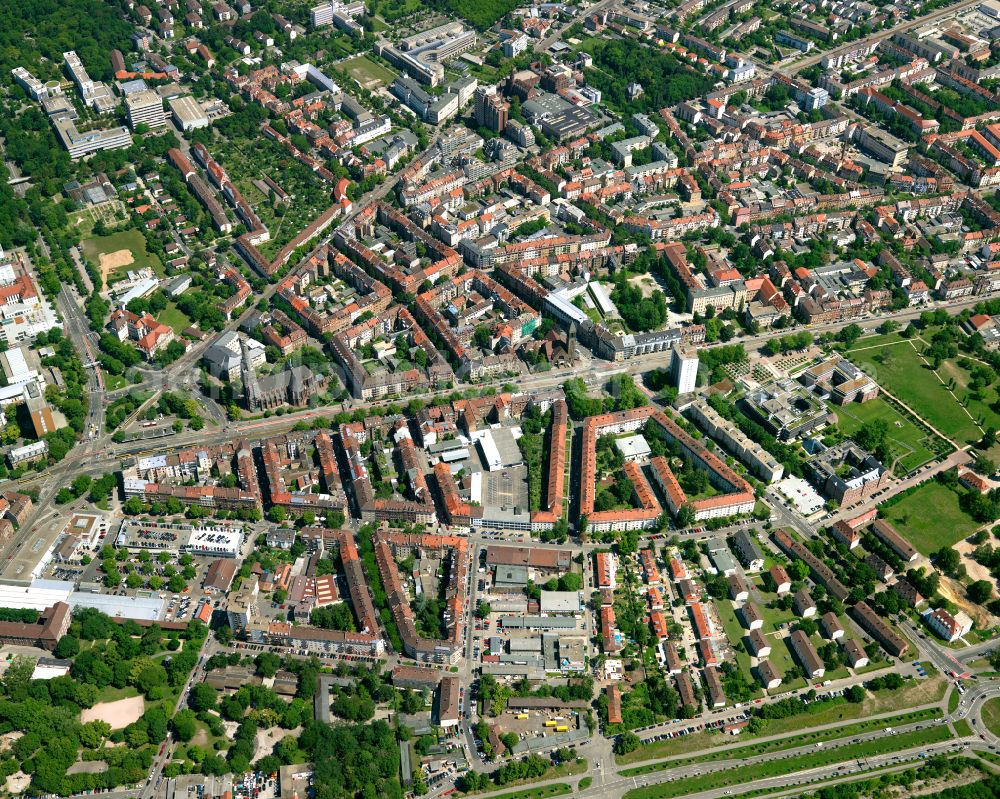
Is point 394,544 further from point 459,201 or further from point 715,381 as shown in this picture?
point 459,201

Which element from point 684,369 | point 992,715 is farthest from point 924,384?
point 992,715

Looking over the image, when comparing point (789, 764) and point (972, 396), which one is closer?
point (789, 764)

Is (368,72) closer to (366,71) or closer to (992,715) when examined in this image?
(366,71)

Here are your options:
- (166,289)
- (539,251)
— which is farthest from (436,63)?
(166,289)

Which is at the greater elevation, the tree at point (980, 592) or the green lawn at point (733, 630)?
the tree at point (980, 592)

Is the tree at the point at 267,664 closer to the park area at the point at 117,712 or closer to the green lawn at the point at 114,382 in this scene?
the park area at the point at 117,712

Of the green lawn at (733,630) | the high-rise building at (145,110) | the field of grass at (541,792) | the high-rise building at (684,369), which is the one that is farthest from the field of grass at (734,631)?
the high-rise building at (145,110)

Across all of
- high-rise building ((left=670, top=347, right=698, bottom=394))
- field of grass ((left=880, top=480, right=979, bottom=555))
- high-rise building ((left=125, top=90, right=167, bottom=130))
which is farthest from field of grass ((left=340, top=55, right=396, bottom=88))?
field of grass ((left=880, top=480, right=979, bottom=555))
